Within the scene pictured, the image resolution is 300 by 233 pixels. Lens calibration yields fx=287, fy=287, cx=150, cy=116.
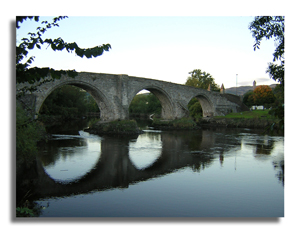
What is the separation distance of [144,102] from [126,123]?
47.0 m

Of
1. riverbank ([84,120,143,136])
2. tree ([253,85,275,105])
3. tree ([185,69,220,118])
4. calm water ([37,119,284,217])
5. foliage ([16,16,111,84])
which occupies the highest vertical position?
tree ([185,69,220,118])

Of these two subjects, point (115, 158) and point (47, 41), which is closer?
point (47, 41)

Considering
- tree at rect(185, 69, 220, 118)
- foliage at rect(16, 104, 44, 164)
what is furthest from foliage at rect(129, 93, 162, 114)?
foliage at rect(16, 104, 44, 164)

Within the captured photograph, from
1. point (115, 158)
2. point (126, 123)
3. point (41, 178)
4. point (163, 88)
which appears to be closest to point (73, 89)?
point (163, 88)

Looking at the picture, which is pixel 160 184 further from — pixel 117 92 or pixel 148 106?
pixel 148 106

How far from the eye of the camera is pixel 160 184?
25.9 feet

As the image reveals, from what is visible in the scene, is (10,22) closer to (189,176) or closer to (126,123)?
A: (189,176)

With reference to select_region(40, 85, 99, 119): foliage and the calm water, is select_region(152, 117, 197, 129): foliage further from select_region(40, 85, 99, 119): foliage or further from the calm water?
the calm water

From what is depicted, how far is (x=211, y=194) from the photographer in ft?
23.0

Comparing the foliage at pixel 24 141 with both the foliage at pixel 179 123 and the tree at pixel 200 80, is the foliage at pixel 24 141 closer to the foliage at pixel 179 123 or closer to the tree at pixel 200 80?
the foliage at pixel 179 123

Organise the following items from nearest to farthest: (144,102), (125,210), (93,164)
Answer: (125,210) < (93,164) < (144,102)

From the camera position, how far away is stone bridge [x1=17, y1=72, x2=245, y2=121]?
1948cm

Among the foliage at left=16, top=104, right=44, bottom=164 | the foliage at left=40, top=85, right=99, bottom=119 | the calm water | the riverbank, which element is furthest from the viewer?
the foliage at left=40, top=85, right=99, bottom=119

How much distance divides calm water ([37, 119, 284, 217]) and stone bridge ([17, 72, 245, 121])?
6260mm
